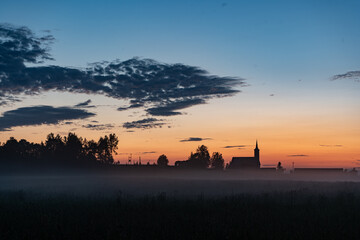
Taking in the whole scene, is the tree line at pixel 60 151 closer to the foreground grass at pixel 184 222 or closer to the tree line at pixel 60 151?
the tree line at pixel 60 151

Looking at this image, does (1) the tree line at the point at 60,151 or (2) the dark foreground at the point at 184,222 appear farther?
(1) the tree line at the point at 60,151

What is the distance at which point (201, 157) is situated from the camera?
140m

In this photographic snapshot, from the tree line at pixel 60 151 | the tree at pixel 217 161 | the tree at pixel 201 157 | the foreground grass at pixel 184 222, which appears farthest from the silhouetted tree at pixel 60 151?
the foreground grass at pixel 184 222

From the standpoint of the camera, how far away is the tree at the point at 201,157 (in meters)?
138

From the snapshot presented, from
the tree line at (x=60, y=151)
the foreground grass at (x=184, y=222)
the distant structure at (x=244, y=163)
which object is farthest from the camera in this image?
the distant structure at (x=244, y=163)

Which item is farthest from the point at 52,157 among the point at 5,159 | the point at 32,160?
the point at 5,159

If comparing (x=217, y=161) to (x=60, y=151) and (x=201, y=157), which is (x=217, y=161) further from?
(x=60, y=151)

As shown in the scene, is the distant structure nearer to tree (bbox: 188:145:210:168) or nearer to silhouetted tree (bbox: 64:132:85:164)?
tree (bbox: 188:145:210:168)

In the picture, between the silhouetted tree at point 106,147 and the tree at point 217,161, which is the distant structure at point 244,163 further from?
the silhouetted tree at point 106,147

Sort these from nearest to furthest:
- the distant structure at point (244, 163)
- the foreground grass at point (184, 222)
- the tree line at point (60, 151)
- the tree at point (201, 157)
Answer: the foreground grass at point (184, 222) → the tree line at point (60, 151) → the tree at point (201, 157) → the distant structure at point (244, 163)

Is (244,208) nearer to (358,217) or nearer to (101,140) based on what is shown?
(358,217)

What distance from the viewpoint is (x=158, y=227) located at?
11.0m

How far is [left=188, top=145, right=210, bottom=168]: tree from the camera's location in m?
138

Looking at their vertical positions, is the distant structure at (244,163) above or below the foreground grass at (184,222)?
above
